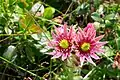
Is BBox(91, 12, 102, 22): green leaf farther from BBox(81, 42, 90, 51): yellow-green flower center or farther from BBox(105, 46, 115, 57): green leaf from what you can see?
BBox(81, 42, 90, 51): yellow-green flower center

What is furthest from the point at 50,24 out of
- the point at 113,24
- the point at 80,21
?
the point at 113,24

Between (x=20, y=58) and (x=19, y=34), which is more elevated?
(x=19, y=34)

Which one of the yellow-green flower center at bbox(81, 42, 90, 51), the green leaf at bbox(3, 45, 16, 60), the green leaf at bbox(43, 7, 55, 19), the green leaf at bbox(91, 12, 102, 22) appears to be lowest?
the green leaf at bbox(3, 45, 16, 60)

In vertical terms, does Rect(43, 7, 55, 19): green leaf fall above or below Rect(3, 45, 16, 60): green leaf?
above

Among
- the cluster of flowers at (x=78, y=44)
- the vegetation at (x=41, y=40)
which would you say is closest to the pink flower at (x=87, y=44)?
the cluster of flowers at (x=78, y=44)

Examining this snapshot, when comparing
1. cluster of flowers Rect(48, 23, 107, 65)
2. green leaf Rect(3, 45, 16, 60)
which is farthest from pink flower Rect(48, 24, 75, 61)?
green leaf Rect(3, 45, 16, 60)

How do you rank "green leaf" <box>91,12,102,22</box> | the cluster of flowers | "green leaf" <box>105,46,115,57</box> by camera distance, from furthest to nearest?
1. "green leaf" <box>91,12,102,22</box>
2. "green leaf" <box>105,46,115,57</box>
3. the cluster of flowers

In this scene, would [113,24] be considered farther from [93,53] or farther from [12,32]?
[12,32]
